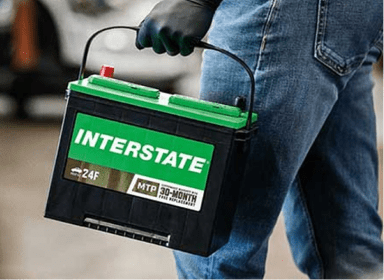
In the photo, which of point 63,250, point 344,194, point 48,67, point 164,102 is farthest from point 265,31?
point 48,67

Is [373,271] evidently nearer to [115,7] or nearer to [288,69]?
[288,69]

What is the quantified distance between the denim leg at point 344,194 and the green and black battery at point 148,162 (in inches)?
13.3

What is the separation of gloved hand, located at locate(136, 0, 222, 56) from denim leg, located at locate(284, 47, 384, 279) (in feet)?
1.33

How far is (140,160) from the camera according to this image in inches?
50.9

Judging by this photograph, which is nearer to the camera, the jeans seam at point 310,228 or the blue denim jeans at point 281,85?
the blue denim jeans at point 281,85

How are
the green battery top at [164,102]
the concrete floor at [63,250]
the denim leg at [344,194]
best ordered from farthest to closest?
the concrete floor at [63,250]
the denim leg at [344,194]
the green battery top at [164,102]

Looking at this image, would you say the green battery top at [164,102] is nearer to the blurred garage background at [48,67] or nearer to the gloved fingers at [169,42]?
the gloved fingers at [169,42]

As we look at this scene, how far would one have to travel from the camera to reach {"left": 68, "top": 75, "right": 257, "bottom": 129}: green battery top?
4.17 feet

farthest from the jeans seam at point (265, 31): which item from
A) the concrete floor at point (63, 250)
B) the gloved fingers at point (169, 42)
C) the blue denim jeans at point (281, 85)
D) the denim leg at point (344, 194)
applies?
the concrete floor at point (63, 250)

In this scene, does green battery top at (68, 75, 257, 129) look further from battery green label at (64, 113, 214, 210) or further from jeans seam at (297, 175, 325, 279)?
jeans seam at (297, 175, 325, 279)

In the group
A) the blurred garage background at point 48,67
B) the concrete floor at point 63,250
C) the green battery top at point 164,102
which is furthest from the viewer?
the blurred garage background at point 48,67

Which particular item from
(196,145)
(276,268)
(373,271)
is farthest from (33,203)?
(196,145)

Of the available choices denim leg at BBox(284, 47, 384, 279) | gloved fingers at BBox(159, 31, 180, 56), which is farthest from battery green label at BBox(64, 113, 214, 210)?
denim leg at BBox(284, 47, 384, 279)

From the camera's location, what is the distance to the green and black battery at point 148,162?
4.19 feet
